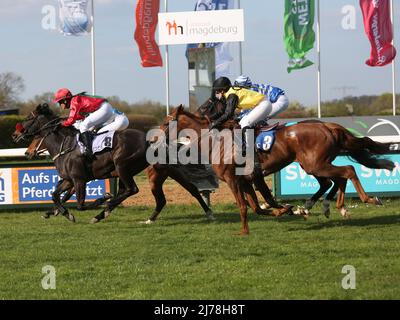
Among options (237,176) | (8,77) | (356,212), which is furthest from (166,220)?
(8,77)

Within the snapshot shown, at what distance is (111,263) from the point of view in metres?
7.75

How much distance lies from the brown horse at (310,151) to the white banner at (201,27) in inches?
192

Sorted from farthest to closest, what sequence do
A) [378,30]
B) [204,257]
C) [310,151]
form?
[378,30] → [310,151] → [204,257]

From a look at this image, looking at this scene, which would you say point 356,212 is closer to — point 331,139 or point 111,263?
point 331,139

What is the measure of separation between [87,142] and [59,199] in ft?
3.26

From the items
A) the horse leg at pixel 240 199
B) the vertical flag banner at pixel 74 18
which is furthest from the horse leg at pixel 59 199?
the vertical flag banner at pixel 74 18

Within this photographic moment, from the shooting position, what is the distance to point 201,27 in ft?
51.1

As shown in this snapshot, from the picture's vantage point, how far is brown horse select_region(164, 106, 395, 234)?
9766 mm

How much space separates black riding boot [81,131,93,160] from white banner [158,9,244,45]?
402cm

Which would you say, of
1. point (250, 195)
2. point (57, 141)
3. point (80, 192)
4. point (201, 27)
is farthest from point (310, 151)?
point (201, 27)

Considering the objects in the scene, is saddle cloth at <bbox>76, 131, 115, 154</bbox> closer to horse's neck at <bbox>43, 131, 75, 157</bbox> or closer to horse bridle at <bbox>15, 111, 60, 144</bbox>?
horse's neck at <bbox>43, 131, 75, 157</bbox>

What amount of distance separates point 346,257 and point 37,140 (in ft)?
20.5

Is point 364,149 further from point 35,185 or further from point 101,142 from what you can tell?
point 35,185

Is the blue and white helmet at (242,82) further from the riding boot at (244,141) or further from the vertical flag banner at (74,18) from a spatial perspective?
the vertical flag banner at (74,18)
